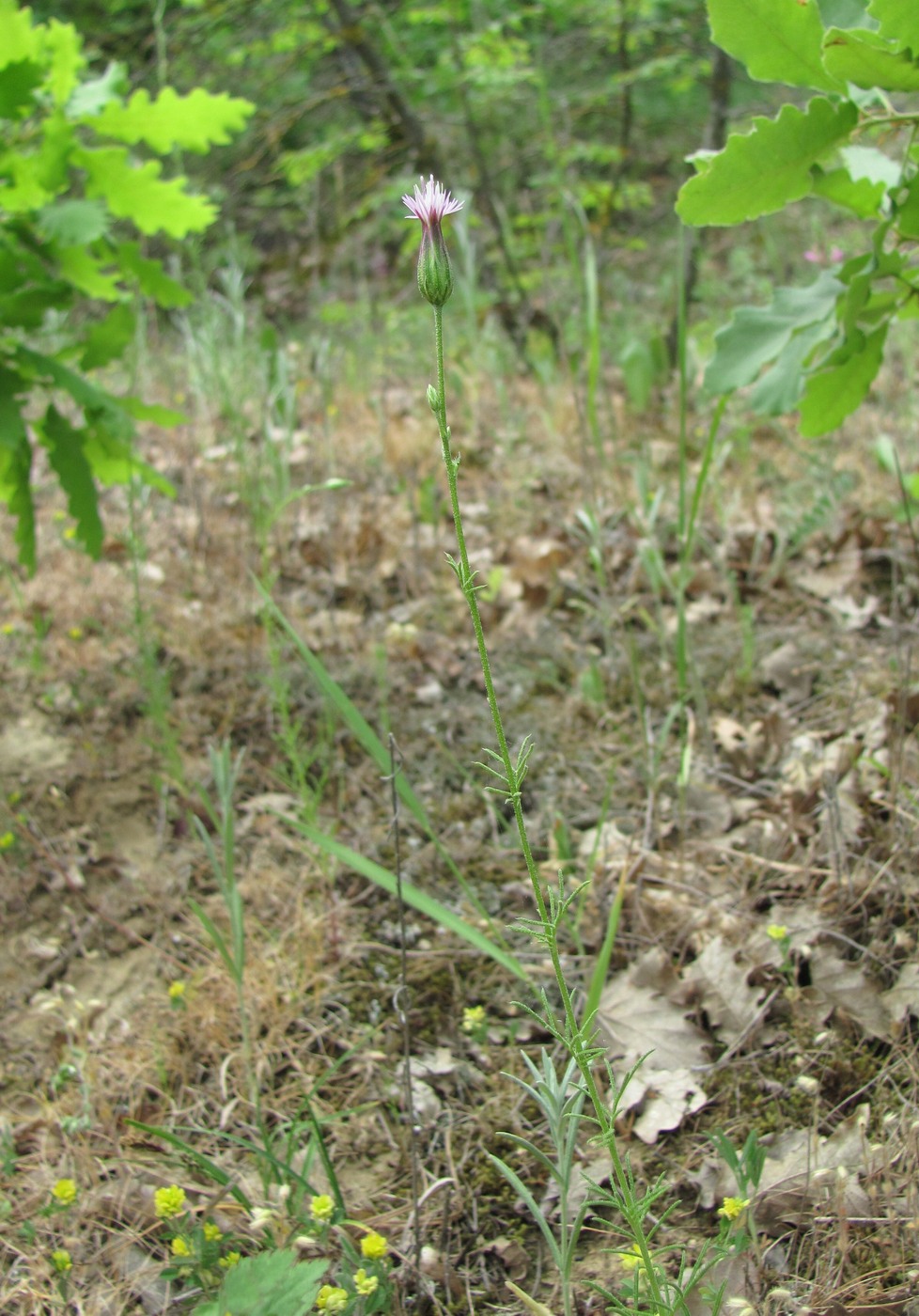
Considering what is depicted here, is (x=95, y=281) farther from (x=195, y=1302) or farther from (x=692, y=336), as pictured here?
(x=692, y=336)

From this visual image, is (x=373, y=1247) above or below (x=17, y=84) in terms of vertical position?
below

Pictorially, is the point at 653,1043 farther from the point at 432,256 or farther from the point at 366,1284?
the point at 432,256

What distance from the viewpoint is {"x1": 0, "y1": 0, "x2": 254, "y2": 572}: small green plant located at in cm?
183

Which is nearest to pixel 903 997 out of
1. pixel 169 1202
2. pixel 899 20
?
pixel 169 1202

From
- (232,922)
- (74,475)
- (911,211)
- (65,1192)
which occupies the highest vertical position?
(911,211)

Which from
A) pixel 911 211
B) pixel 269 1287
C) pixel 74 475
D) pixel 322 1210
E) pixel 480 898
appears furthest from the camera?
pixel 74 475

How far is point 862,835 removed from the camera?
1589mm

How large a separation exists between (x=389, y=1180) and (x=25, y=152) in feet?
7.73

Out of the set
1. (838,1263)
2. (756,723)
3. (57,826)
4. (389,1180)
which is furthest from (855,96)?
(57,826)

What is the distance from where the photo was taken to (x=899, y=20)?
108cm

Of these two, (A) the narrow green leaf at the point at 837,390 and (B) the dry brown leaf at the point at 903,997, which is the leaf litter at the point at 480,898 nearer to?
(B) the dry brown leaf at the point at 903,997

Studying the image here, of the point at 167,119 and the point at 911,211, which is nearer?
the point at 911,211

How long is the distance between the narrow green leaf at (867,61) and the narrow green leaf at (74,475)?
156 cm

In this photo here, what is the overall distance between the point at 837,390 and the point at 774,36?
0.51 metres
